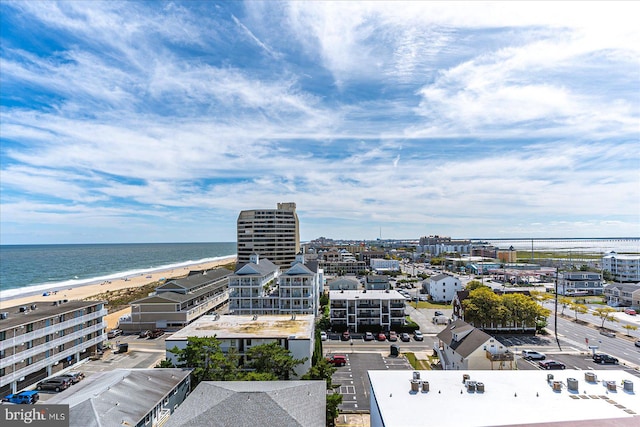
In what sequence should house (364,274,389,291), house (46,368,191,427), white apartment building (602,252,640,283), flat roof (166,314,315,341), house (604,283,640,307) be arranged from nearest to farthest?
house (46,368,191,427) < flat roof (166,314,315,341) < house (604,283,640,307) < house (364,274,389,291) < white apartment building (602,252,640,283)

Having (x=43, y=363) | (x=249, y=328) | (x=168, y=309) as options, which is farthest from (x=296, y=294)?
(x=43, y=363)

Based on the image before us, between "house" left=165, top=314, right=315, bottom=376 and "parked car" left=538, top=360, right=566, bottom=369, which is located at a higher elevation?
"house" left=165, top=314, right=315, bottom=376

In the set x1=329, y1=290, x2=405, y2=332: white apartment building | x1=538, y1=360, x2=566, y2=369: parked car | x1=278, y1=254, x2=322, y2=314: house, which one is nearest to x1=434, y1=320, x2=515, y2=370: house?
x1=538, y1=360, x2=566, y2=369: parked car

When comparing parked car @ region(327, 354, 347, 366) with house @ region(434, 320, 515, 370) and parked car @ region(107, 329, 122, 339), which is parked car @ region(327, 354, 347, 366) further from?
parked car @ region(107, 329, 122, 339)

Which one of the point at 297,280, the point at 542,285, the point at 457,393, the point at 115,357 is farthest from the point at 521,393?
the point at 542,285

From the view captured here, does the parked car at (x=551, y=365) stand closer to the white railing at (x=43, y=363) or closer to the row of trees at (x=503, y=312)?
the row of trees at (x=503, y=312)

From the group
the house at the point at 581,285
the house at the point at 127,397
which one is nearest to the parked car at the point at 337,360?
the house at the point at 127,397

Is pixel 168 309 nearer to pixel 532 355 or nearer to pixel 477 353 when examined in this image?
pixel 477 353
